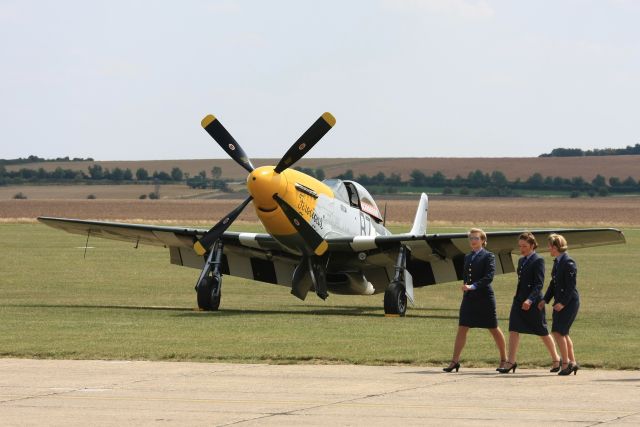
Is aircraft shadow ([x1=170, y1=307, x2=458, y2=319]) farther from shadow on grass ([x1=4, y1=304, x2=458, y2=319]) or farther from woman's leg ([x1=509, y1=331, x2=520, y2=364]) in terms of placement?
woman's leg ([x1=509, y1=331, x2=520, y2=364])

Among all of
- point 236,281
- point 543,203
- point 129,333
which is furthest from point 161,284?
point 543,203

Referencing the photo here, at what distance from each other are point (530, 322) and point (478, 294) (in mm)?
661

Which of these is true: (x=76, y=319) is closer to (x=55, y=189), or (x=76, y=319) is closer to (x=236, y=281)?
(x=236, y=281)

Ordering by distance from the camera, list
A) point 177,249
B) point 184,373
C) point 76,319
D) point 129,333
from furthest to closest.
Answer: point 177,249
point 76,319
point 129,333
point 184,373

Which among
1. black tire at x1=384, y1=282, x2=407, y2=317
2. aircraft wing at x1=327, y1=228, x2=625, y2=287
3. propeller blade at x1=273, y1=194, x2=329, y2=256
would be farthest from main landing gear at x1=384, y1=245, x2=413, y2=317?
propeller blade at x1=273, y1=194, x2=329, y2=256

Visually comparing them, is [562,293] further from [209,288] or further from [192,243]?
[192,243]

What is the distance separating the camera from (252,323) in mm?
21531

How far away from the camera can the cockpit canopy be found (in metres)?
26.2

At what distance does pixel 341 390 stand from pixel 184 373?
2.15 meters

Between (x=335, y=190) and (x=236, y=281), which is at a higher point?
(x=335, y=190)

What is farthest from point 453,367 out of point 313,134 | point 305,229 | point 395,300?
point 313,134

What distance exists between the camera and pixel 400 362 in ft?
52.2

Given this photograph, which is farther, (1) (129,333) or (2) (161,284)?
(2) (161,284)

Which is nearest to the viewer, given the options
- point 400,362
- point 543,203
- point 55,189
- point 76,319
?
point 400,362
